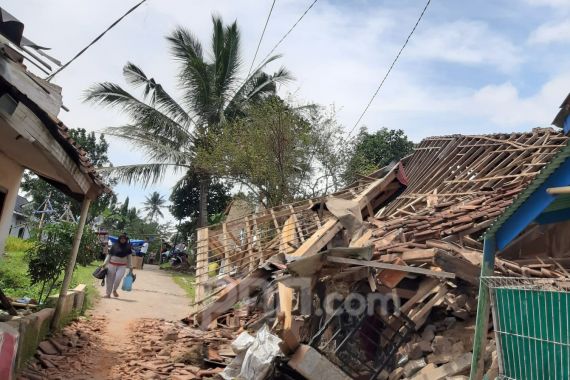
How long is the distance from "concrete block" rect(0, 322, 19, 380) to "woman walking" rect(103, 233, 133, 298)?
6.33 m

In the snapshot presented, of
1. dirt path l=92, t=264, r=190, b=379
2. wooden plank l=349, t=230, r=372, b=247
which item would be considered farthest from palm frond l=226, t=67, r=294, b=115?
wooden plank l=349, t=230, r=372, b=247

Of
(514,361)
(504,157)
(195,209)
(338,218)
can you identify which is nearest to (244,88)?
(195,209)

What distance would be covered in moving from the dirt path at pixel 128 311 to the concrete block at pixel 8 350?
4.43 feet

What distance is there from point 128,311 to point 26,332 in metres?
4.92

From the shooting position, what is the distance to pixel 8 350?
5.07m

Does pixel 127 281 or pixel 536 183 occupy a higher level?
pixel 536 183

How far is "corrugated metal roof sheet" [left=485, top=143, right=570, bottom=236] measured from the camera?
3.47 m

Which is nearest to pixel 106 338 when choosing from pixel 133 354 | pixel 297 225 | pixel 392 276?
pixel 133 354

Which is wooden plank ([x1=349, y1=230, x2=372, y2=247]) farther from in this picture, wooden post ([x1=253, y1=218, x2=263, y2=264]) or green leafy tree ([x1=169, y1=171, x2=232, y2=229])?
green leafy tree ([x1=169, y1=171, x2=232, y2=229])

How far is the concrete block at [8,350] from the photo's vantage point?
491 cm

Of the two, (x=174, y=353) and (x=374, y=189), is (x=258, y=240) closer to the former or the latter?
(x=374, y=189)

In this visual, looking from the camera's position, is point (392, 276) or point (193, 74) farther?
point (193, 74)

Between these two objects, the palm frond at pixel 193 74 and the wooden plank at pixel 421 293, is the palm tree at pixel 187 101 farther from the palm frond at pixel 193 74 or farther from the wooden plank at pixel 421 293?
the wooden plank at pixel 421 293

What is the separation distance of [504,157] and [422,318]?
22.6ft
